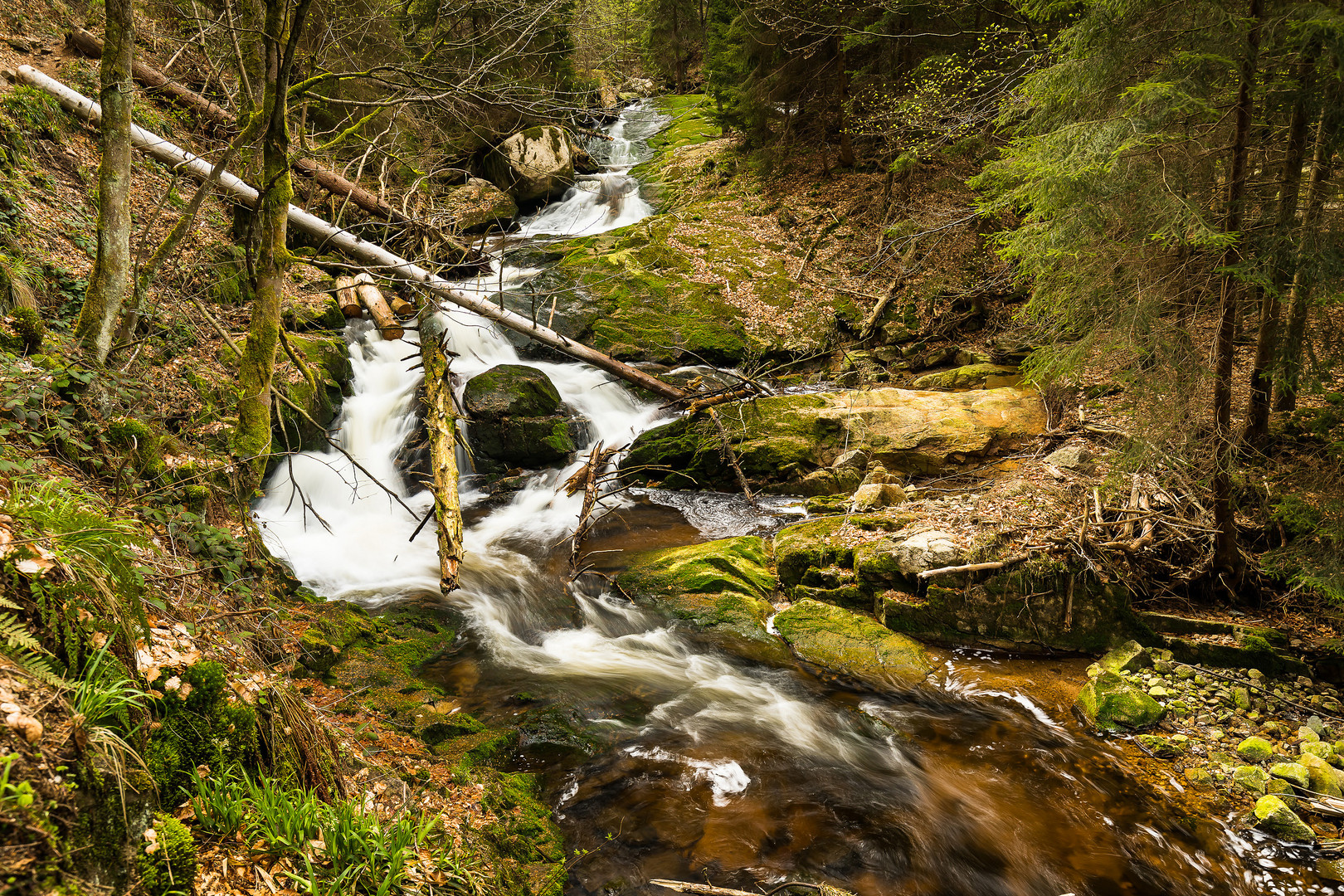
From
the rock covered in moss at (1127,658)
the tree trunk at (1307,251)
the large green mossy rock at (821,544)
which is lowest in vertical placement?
the rock covered in moss at (1127,658)

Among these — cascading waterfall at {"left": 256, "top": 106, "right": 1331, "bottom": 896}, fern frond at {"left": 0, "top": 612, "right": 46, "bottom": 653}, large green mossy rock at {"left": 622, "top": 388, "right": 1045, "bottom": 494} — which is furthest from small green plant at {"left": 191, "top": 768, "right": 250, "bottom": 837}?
large green mossy rock at {"left": 622, "top": 388, "right": 1045, "bottom": 494}

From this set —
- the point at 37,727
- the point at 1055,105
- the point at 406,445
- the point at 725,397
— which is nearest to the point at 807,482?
the point at 725,397

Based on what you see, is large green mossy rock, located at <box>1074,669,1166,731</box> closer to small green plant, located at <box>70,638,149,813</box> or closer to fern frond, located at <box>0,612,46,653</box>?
small green plant, located at <box>70,638,149,813</box>

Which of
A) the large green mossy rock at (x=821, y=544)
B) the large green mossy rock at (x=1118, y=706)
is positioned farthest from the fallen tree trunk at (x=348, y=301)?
the large green mossy rock at (x=1118, y=706)

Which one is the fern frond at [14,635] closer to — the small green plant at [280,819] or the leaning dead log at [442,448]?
the small green plant at [280,819]

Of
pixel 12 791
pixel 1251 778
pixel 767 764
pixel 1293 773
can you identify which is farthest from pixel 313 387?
pixel 1293 773

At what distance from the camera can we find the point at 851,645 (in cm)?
674

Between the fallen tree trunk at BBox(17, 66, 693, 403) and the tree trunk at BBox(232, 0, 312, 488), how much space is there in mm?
746

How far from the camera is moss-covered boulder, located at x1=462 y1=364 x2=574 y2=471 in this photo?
10.6 m

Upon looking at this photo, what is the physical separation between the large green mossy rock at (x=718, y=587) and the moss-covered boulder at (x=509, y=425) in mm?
3267

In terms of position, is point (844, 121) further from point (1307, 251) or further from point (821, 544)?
point (821, 544)

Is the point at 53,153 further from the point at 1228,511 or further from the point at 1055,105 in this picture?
the point at 1228,511

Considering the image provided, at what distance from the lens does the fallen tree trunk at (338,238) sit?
6430mm

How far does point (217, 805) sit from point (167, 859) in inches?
13.8
